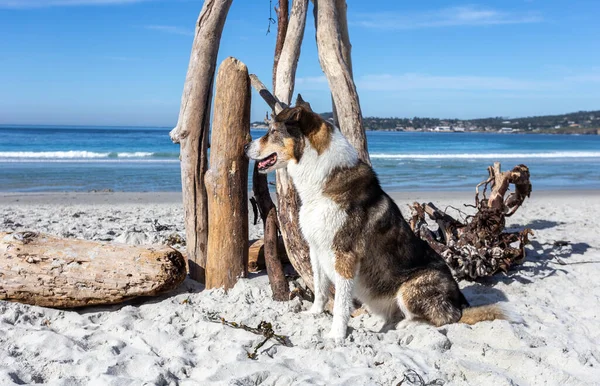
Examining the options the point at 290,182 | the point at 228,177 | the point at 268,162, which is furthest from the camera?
the point at 228,177

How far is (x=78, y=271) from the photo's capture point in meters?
5.39

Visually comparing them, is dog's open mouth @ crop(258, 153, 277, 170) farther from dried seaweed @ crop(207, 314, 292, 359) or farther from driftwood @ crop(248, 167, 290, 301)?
dried seaweed @ crop(207, 314, 292, 359)

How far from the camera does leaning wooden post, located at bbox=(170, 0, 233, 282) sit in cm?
569

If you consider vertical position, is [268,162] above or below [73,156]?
above

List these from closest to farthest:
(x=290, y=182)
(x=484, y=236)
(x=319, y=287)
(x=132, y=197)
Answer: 1. (x=319, y=287)
2. (x=290, y=182)
3. (x=484, y=236)
4. (x=132, y=197)

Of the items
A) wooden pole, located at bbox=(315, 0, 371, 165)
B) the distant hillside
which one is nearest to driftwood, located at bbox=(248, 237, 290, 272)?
wooden pole, located at bbox=(315, 0, 371, 165)

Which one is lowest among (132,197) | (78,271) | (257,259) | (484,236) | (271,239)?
(132,197)

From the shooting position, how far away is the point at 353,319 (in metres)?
5.46

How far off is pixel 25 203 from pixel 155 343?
967 centimetres

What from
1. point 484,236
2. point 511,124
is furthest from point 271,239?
point 511,124

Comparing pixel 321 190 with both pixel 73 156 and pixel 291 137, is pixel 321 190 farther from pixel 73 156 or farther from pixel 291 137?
pixel 73 156

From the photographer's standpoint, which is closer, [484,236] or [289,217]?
[289,217]

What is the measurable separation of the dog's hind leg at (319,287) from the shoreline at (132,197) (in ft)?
29.0

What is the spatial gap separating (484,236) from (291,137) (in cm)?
309
